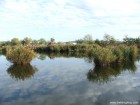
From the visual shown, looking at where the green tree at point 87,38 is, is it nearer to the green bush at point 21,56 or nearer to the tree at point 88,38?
the tree at point 88,38

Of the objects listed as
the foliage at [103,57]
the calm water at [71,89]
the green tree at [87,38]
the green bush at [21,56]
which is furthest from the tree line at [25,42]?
the calm water at [71,89]

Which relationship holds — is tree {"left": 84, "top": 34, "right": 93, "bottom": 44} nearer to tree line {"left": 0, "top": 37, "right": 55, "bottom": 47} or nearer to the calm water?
tree line {"left": 0, "top": 37, "right": 55, "bottom": 47}

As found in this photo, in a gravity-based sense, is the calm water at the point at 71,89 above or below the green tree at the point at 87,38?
below

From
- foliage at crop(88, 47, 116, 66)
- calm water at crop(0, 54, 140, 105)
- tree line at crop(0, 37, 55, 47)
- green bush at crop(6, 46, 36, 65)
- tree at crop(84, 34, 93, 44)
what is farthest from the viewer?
tree line at crop(0, 37, 55, 47)

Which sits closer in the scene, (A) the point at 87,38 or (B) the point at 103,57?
(B) the point at 103,57

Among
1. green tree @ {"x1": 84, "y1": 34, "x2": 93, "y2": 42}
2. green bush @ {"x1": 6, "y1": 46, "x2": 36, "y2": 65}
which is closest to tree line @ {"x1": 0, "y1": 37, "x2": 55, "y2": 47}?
green tree @ {"x1": 84, "y1": 34, "x2": 93, "y2": 42}

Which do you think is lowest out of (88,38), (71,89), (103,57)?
(71,89)

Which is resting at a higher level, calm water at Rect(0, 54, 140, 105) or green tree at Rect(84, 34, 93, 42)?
green tree at Rect(84, 34, 93, 42)

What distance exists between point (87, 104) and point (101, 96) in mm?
1742

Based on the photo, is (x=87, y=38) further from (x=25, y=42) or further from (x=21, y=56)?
(x=21, y=56)

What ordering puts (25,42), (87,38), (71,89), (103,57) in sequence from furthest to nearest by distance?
1. (25,42)
2. (87,38)
3. (103,57)
4. (71,89)

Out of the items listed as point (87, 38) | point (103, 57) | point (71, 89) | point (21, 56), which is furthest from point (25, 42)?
point (71, 89)

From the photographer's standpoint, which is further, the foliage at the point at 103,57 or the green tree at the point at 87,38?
the green tree at the point at 87,38

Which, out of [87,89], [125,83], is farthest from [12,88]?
[125,83]
